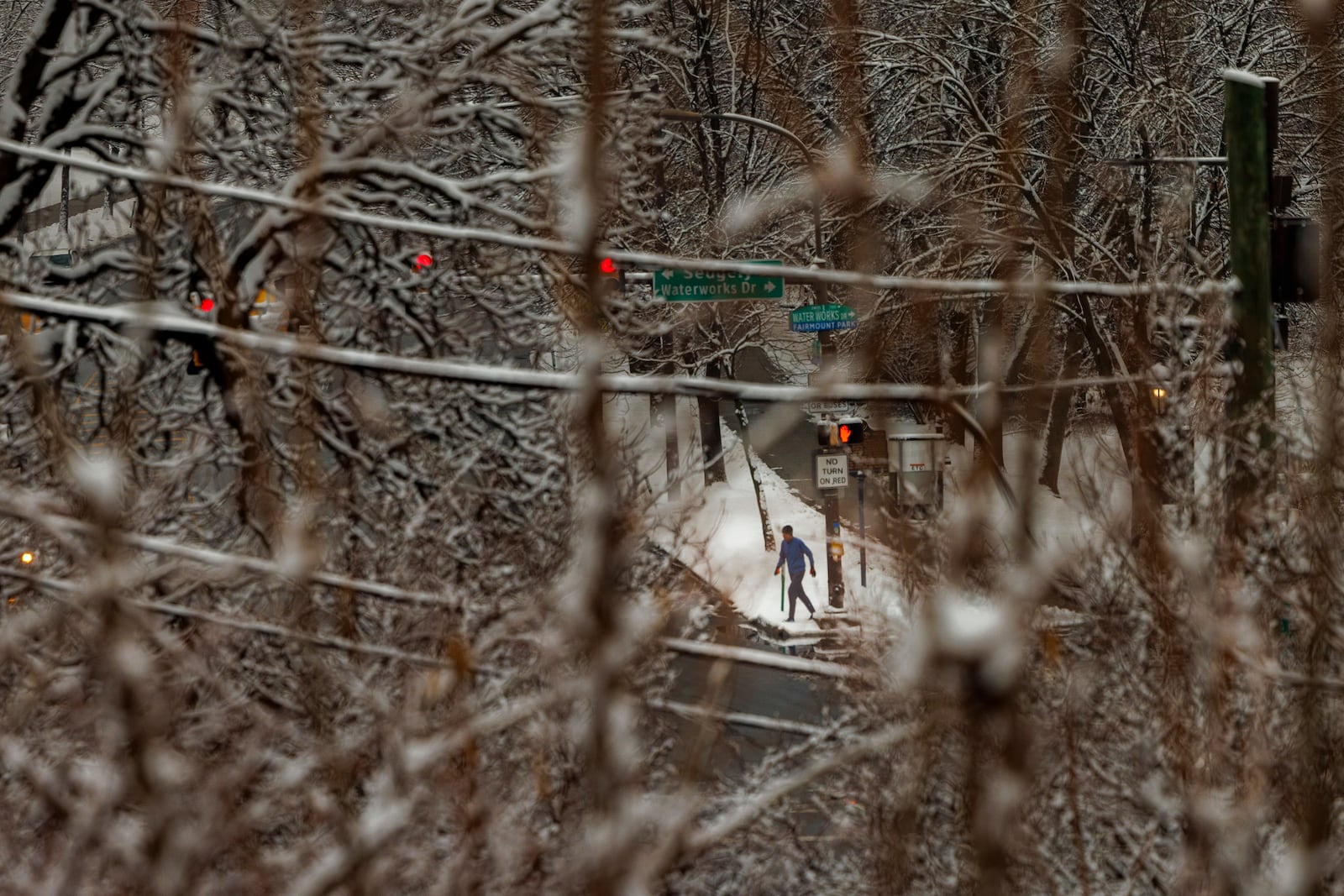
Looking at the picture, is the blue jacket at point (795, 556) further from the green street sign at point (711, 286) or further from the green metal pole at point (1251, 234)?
the green metal pole at point (1251, 234)

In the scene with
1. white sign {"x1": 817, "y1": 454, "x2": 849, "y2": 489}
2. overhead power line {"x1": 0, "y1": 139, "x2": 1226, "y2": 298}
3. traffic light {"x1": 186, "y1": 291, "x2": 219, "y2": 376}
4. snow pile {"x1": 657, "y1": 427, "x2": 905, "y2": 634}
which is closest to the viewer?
overhead power line {"x1": 0, "y1": 139, "x2": 1226, "y2": 298}

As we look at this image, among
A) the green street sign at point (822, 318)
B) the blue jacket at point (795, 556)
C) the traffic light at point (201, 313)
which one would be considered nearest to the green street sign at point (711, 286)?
the traffic light at point (201, 313)

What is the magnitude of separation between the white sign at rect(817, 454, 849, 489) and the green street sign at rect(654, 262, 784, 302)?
7.87 metres

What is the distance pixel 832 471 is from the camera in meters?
18.1

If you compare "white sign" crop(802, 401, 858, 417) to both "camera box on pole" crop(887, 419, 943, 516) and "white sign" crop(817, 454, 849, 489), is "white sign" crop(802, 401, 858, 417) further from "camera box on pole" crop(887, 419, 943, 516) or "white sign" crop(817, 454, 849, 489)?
"camera box on pole" crop(887, 419, 943, 516)

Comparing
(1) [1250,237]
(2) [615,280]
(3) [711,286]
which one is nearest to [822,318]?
(3) [711,286]

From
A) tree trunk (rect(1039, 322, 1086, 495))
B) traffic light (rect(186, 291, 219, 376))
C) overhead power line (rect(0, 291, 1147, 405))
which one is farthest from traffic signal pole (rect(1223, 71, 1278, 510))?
traffic light (rect(186, 291, 219, 376))

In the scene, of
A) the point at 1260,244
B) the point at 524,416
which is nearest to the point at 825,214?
the point at 524,416

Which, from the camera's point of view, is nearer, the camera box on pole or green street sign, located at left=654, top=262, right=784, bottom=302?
the camera box on pole

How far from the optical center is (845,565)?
20531 millimetres

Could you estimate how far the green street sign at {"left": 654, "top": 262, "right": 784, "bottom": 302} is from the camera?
743 centimetres

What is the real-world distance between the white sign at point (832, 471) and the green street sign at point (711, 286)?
787 centimetres

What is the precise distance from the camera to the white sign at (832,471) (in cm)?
1797

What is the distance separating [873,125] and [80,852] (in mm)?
17873
